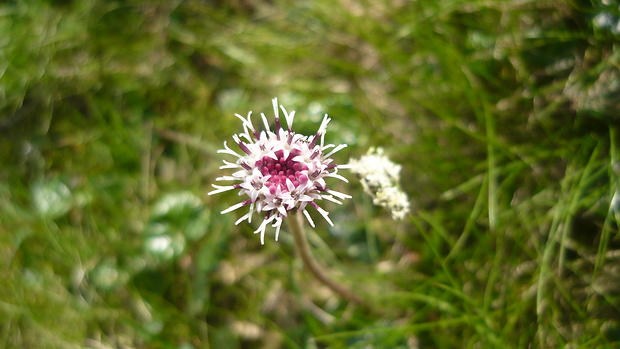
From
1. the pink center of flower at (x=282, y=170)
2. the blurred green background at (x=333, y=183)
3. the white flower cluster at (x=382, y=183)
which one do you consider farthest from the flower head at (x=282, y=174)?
the blurred green background at (x=333, y=183)

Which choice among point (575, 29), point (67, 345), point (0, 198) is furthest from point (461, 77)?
point (0, 198)

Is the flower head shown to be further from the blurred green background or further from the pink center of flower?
the blurred green background

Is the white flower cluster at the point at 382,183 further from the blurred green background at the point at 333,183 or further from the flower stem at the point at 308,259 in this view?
the blurred green background at the point at 333,183

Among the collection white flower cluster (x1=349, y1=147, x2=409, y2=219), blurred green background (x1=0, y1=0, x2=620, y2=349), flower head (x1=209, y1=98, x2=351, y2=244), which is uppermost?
flower head (x1=209, y1=98, x2=351, y2=244)

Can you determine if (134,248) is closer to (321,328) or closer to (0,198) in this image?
(0,198)

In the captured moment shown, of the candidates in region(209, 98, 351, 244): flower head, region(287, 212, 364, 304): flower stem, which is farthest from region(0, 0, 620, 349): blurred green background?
region(209, 98, 351, 244): flower head
